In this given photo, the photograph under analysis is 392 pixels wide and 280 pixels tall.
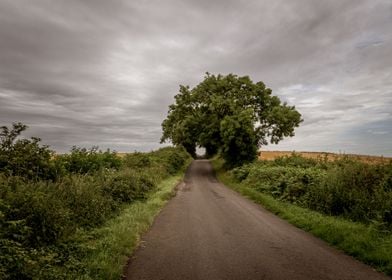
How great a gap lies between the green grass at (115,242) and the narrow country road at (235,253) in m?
0.30

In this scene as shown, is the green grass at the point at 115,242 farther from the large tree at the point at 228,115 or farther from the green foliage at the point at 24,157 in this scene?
the large tree at the point at 228,115

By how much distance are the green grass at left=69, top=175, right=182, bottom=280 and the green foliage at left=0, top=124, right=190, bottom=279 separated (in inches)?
12.2

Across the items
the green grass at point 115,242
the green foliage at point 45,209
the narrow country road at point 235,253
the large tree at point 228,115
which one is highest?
the large tree at point 228,115

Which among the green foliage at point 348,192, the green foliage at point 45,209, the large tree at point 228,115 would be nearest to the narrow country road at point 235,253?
the green foliage at point 45,209

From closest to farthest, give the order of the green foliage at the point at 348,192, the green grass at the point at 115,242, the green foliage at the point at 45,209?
the green foliage at the point at 45,209
the green grass at the point at 115,242
the green foliage at the point at 348,192

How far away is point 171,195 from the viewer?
22844 millimetres

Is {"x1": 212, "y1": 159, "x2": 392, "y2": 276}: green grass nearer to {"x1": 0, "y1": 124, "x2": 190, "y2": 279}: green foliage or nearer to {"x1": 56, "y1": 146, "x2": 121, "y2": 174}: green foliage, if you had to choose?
{"x1": 0, "y1": 124, "x2": 190, "y2": 279}: green foliage

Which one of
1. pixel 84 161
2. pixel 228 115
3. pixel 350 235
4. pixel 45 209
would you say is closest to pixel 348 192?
pixel 350 235

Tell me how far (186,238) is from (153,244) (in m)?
1.21

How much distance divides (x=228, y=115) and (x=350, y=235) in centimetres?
3069

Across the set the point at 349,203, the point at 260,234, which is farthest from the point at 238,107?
the point at 260,234

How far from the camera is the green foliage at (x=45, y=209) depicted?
6846mm

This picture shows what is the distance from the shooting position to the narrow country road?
7.80m

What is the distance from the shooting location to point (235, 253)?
30.8 feet
